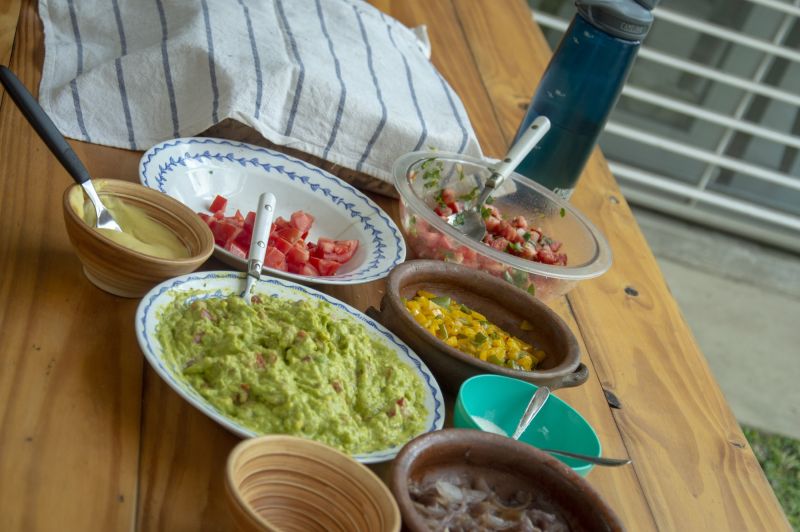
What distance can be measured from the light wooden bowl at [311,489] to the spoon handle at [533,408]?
0.33 metres

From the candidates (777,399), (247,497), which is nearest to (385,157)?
(247,497)

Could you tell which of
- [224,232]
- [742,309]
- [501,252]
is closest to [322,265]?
[224,232]

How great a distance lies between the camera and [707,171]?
446 cm

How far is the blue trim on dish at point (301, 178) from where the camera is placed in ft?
4.66

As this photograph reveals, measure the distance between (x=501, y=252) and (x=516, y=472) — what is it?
1.50ft

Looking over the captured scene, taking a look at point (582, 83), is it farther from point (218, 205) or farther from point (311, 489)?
point (311, 489)

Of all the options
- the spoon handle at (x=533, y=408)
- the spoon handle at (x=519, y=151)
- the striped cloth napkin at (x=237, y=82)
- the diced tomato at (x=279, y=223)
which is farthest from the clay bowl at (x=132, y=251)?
the spoon handle at (x=519, y=151)

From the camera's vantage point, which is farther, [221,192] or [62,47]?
[62,47]

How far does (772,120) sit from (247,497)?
4099mm

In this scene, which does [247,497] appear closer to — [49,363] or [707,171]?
[49,363]

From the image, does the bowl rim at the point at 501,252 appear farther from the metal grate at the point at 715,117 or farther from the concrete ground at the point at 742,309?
the metal grate at the point at 715,117

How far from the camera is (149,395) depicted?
111 centimetres

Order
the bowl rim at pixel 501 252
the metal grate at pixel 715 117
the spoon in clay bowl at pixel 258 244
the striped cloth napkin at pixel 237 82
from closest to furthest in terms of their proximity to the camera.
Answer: the spoon in clay bowl at pixel 258 244 < the bowl rim at pixel 501 252 < the striped cloth napkin at pixel 237 82 < the metal grate at pixel 715 117

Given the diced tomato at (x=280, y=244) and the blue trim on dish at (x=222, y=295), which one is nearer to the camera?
the blue trim on dish at (x=222, y=295)
